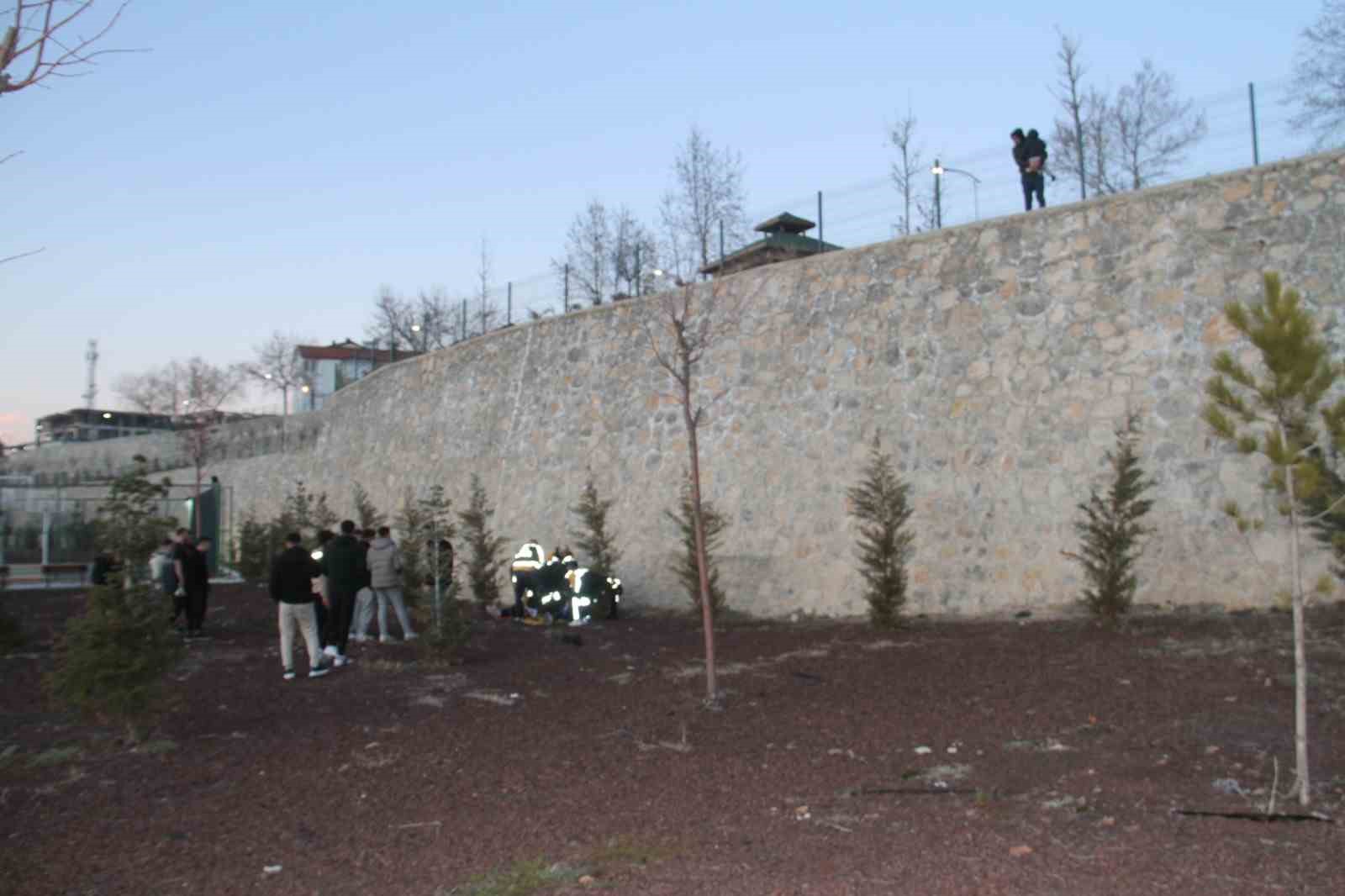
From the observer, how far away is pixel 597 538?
57.9 ft

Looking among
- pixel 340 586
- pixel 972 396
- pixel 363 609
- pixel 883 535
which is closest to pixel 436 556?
pixel 340 586

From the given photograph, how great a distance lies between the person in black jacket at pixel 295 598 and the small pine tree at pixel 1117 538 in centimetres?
804

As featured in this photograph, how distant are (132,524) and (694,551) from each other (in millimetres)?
8550

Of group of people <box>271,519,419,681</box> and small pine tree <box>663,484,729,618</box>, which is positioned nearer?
group of people <box>271,519,419,681</box>

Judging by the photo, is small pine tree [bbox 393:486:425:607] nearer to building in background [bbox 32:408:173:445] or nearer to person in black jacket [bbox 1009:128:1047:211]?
person in black jacket [bbox 1009:128:1047:211]

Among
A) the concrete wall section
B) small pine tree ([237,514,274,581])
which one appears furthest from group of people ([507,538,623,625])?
small pine tree ([237,514,274,581])

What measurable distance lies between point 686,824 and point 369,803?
2028 mm

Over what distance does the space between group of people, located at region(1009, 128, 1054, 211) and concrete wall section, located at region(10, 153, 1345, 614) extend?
147 cm

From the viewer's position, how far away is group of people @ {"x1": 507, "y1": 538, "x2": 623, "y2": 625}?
1623 cm

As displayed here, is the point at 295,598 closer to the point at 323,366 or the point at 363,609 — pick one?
the point at 363,609

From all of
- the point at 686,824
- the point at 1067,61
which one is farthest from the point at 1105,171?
the point at 686,824

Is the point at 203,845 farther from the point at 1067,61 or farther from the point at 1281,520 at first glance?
the point at 1067,61

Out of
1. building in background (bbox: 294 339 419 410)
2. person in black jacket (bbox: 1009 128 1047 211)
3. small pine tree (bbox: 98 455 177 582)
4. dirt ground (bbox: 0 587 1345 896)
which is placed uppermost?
building in background (bbox: 294 339 419 410)

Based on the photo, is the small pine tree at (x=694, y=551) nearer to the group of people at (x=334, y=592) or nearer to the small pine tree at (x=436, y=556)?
the small pine tree at (x=436, y=556)
